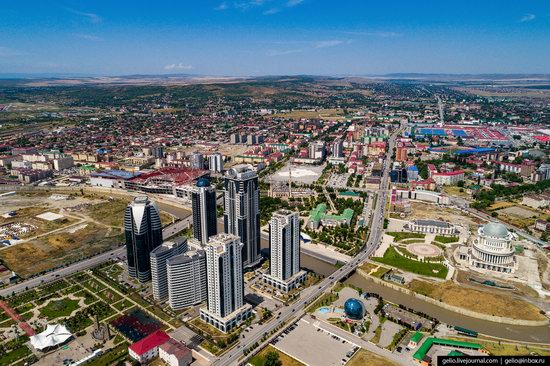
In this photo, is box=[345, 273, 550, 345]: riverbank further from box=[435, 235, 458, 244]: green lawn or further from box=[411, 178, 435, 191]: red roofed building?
box=[411, 178, 435, 191]: red roofed building

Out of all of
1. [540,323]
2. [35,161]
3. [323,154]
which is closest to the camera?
[540,323]

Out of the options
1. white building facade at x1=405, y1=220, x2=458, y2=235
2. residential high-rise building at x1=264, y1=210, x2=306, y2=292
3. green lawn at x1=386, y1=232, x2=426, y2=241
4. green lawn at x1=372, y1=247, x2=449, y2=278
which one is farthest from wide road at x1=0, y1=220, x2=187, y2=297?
white building facade at x1=405, y1=220, x2=458, y2=235

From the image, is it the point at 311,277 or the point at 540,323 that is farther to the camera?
the point at 311,277

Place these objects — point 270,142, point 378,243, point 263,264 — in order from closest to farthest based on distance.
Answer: point 263,264 → point 378,243 → point 270,142

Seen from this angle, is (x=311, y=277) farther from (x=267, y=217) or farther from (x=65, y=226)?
(x=65, y=226)

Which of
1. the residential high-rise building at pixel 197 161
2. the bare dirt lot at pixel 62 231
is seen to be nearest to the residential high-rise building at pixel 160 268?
the bare dirt lot at pixel 62 231

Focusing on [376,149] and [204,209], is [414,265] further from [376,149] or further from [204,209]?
[376,149]

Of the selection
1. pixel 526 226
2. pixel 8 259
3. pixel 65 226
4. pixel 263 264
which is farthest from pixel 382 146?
pixel 8 259

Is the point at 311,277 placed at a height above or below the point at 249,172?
below
